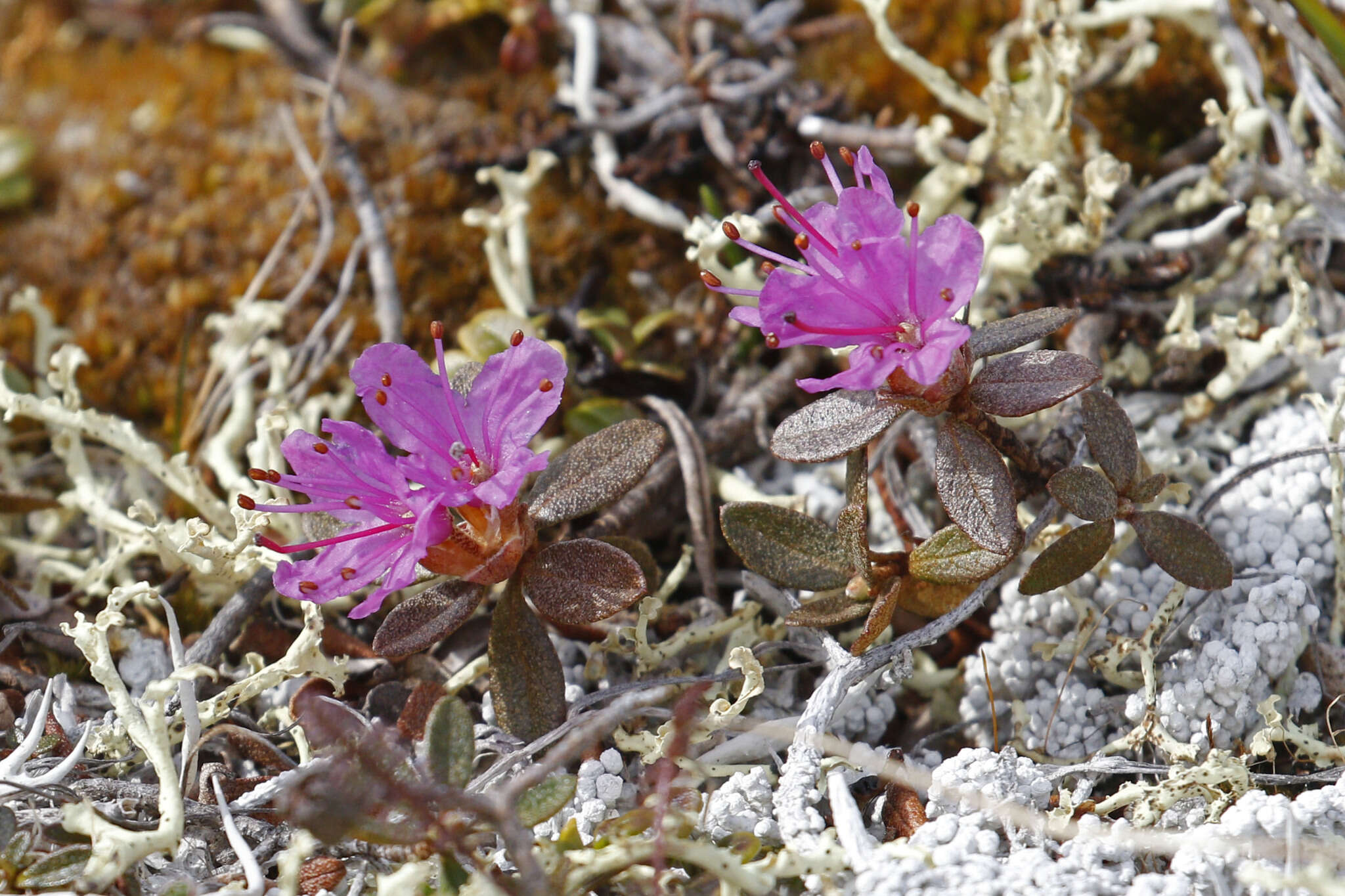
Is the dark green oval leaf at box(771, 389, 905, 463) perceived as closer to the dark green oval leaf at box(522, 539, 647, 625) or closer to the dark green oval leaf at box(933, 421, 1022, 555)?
the dark green oval leaf at box(933, 421, 1022, 555)

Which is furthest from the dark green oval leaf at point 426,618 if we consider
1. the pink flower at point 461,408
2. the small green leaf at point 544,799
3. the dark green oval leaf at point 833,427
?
the dark green oval leaf at point 833,427

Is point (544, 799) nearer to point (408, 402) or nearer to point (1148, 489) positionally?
point (408, 402)

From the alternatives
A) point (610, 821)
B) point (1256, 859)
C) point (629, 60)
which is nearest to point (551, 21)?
point (629, 60)

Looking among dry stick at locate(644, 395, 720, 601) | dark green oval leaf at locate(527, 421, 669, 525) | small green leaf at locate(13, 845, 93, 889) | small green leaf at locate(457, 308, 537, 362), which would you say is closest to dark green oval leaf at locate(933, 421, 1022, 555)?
dark green oval leaf at locate(527, 421, 669, 525)

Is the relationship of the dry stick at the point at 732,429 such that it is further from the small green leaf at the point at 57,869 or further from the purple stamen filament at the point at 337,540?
the small green leaf at the point at 57,869

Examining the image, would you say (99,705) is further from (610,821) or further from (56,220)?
(56,220)

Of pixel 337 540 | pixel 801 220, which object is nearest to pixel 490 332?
pixel 337 540
